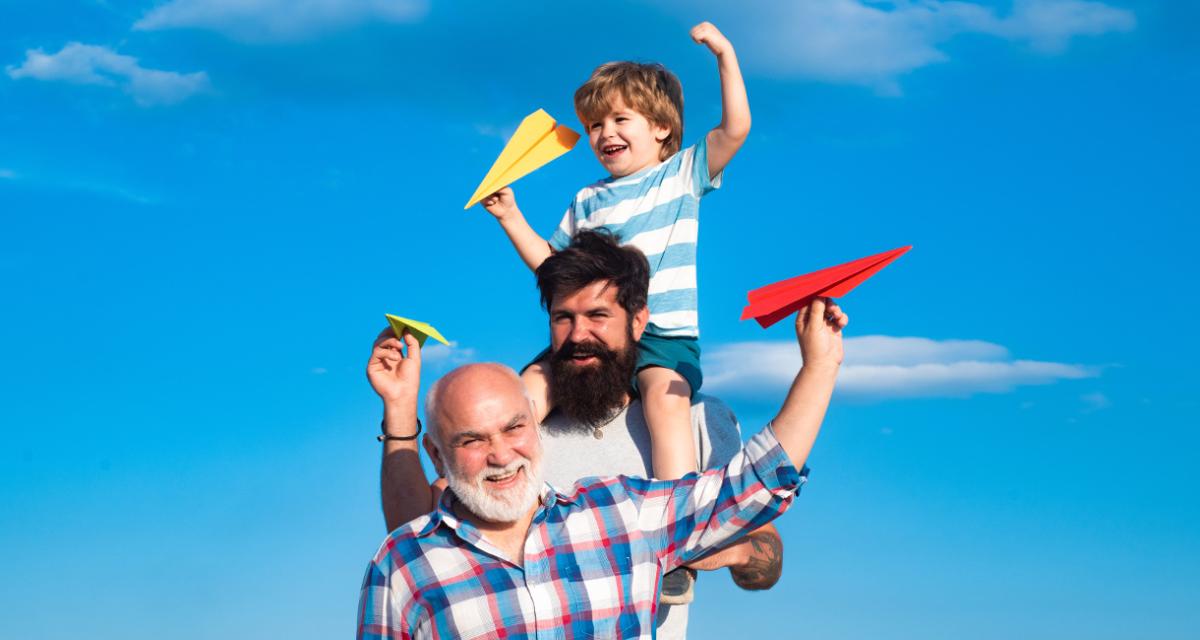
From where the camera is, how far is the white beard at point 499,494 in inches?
189

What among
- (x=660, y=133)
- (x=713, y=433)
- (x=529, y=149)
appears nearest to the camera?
(x=713, y=433)

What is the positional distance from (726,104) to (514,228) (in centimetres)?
164

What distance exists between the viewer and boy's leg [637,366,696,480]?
605 cm

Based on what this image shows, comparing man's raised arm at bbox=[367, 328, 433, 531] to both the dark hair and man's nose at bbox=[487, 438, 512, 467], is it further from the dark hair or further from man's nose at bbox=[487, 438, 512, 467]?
man's nose at bbox=[487, 438, 512, 467]

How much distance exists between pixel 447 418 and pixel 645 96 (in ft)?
10.1

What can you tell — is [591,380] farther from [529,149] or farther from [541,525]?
[529,149]

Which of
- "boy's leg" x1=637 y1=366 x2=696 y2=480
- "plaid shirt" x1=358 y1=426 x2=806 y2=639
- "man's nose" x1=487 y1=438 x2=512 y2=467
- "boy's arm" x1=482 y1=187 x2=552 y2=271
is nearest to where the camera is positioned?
"plaid shirt" x1=358 y1=426 x2=806 y2=639

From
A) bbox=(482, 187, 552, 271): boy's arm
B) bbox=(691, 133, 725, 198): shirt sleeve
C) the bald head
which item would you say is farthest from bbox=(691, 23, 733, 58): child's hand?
the bald head

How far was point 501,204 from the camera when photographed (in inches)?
302

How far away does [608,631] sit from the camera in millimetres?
4812

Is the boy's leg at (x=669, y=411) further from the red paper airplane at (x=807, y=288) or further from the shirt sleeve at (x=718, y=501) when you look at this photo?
the red paper airplane at (x=807, y=288)

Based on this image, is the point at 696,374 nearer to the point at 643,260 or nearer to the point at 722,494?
the point at 643,260

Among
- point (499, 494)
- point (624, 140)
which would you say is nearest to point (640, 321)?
point (624, 140)

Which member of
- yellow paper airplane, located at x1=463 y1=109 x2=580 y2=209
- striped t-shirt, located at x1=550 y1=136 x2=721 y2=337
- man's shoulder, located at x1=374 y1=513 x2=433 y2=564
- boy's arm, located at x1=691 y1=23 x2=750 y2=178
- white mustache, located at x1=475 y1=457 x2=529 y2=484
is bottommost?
man's shoulder, located at x1=374 y1=513 x2=433 y2=564
